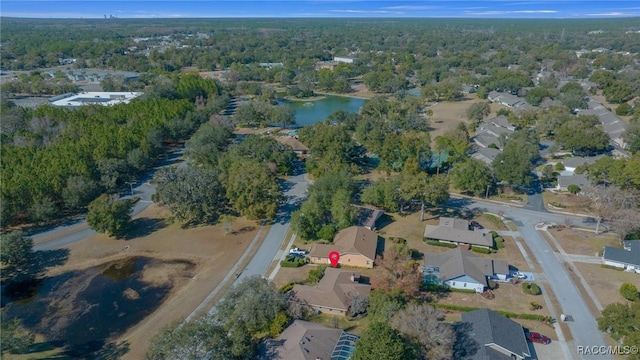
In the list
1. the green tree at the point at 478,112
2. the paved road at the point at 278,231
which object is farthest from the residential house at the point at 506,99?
the paved road at the point at 278,231

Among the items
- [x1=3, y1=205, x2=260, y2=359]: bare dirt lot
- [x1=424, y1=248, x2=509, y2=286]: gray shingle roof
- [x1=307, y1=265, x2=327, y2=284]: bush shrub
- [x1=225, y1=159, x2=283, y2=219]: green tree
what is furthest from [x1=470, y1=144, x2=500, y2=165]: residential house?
[x1=3, y1=205, x2=260, y2=359]: bare dirt lot

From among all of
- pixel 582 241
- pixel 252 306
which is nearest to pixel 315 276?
pixel 252 306

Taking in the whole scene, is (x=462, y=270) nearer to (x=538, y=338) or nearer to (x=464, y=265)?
(x=464, y=265)

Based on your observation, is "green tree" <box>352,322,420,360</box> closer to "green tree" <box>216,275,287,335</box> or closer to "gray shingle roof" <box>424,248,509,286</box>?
"green tree" <box>216,275,287,335</box>

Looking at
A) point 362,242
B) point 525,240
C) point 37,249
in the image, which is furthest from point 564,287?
point 37,249

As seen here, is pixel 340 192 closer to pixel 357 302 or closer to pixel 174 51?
pixel 357 302

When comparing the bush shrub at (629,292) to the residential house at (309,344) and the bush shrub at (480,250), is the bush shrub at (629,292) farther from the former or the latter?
the residential house at (309,344)
